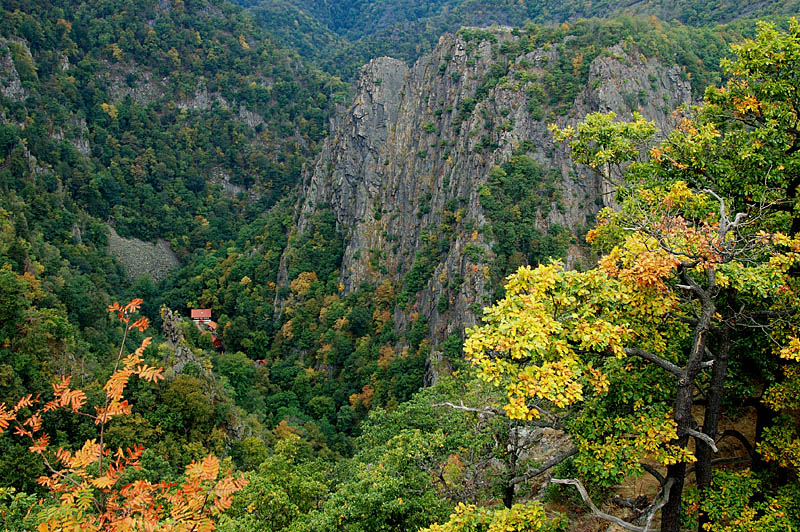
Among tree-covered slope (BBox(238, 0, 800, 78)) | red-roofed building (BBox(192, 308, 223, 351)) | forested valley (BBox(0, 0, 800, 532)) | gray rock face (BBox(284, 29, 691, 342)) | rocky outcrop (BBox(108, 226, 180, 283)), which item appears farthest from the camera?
rocky outcrop (BBox(108, 226, 180, 283))

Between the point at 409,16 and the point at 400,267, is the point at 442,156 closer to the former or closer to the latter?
the point at 400,267

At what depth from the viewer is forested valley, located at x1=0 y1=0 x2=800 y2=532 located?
7605mm

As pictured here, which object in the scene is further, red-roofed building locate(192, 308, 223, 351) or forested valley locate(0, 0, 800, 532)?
red-roofed building locate(192, 308, 223, 351)

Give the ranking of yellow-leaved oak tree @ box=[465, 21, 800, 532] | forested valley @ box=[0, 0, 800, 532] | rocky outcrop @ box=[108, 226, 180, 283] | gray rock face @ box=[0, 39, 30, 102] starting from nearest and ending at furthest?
yellow-leaved oak tree @ box=[465, 21, 800, 532]
forested valley @ box=[0, 0, 800, 532]
gray rock face @ box=[0, 39, 30, 102]
rocky outcrop @ box=[108, 226, 180, 283]

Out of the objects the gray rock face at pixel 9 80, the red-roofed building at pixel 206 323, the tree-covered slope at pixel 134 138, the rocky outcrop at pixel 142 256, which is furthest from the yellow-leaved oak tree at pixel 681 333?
the gray rock face at pixel 9 80

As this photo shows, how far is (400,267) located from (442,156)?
1685 centimetres

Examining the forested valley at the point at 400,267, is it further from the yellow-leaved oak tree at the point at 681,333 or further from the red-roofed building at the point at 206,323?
the red-roofed building at the point at 206,323

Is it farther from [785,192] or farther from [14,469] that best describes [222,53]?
[785,192]

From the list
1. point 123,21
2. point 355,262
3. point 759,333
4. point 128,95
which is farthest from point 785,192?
point 123,21

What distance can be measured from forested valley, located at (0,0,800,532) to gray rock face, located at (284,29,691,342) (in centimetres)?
47

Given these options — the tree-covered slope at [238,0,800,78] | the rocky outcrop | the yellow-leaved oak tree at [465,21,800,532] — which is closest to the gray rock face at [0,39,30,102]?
the rocky outcrop

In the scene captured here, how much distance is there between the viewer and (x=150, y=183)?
10888cm

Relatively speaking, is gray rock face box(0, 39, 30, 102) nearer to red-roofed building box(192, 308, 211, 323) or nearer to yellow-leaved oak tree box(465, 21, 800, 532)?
red-roofed building box(192, 308, 211, 323)

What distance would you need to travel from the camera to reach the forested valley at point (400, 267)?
761cm
